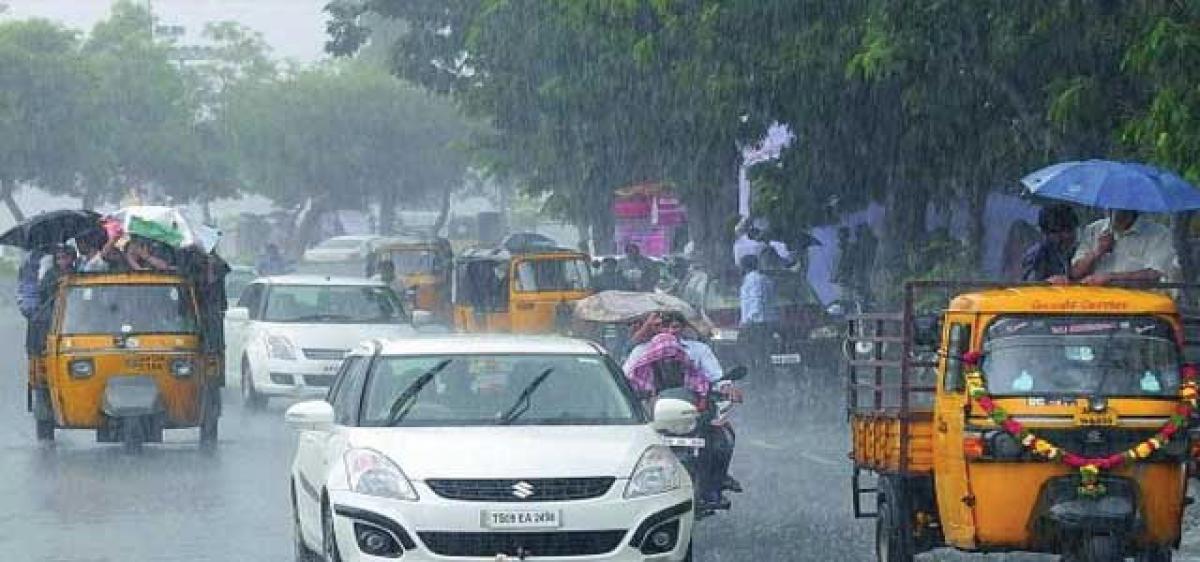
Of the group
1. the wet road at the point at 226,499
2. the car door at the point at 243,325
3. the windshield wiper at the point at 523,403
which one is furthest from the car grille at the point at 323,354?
the windshield wiper at the point at 523,403

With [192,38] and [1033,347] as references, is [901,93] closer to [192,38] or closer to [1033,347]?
[1033,347]

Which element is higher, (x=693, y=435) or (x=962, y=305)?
(x=962, y=305)

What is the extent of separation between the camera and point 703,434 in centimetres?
1598

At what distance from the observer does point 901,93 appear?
27.4 m

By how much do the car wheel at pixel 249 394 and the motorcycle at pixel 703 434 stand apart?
1461cm

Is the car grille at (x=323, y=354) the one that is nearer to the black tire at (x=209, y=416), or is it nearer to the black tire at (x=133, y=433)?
the black tire at (x=209, y=416)

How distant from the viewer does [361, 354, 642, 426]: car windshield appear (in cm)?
1307

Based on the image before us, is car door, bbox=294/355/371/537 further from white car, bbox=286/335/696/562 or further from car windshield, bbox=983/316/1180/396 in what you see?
car windshield, bbox=983/316/1180/396

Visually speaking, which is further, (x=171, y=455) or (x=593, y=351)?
(x=171, y=455)

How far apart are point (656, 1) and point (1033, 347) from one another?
579 inches

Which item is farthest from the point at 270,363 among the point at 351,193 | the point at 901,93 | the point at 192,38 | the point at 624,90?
the point at 192,38

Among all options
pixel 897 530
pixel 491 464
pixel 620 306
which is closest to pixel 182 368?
pixel 620 306

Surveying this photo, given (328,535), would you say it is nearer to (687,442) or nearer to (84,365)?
(687,442)

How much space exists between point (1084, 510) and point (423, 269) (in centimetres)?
3677
